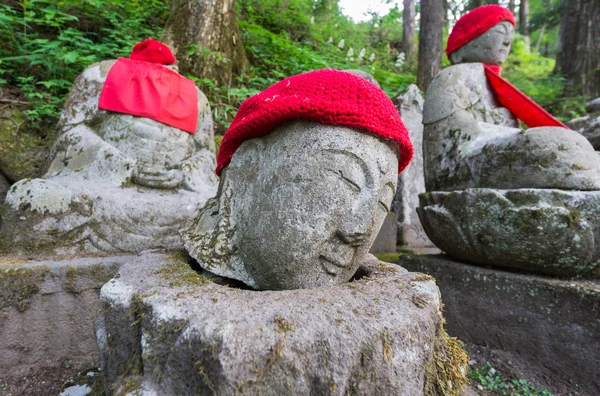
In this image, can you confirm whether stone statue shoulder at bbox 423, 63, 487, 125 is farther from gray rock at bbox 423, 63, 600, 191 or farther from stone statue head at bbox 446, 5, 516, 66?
stone statue head at bbox 446, 5, 516, 66

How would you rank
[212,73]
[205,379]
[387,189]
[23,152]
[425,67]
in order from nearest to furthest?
[205,379]
[387,189]
[23,152]
[212,73]
[425,67]

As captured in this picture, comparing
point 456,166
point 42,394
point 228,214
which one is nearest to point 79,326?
point 42,394

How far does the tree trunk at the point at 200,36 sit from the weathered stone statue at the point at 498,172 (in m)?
2.79

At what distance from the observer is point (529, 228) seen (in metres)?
1.81

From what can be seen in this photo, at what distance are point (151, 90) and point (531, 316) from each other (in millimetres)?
2944

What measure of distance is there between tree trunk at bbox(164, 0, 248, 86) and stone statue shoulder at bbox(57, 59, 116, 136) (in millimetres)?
1536

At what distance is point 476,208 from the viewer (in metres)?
2.01

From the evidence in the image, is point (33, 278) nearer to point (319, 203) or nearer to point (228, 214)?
point (228, 214)

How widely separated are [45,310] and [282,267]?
4.75 feet

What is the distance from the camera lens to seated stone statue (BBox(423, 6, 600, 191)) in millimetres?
1871

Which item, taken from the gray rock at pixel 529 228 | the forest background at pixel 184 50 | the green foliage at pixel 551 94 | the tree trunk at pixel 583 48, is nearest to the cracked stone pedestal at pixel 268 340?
the gray rock at pixel 529 228

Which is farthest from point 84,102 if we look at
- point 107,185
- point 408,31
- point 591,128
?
point 408,31

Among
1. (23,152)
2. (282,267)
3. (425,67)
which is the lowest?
(282,267)

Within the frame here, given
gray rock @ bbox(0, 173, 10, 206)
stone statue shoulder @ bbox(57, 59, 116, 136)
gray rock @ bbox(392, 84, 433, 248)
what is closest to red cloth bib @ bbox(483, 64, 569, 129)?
gray rock @ bbox(392, 84, 433, 248)
